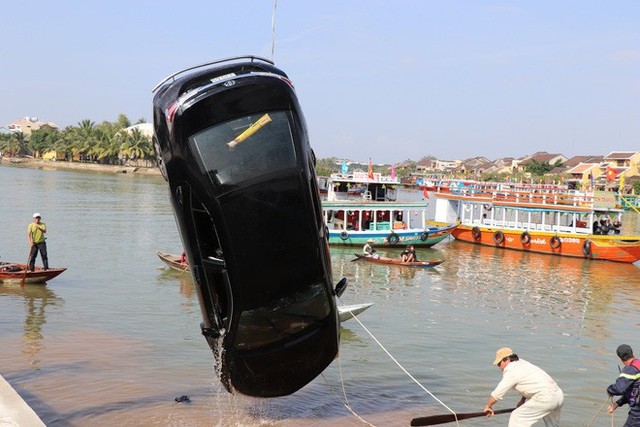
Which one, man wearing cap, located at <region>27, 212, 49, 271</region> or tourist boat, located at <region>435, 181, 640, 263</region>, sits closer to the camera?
man wearing cap, located at <region>27, 212, 49, 271</region>

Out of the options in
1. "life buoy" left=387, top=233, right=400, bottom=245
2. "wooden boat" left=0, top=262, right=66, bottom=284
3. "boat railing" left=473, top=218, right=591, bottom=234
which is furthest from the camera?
"boat railing" left=473, top=218, right=591, bottom=234

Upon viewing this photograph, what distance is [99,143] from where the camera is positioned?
117 metres

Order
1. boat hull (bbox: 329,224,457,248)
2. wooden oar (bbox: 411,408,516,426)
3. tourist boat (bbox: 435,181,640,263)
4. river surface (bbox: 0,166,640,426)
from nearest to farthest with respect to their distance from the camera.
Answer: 1. wooden oar (bbox: 411,408,516,426)
2. river surface (bbox: 0,166,640,426)
3. boat hull (bbox: 329,224,457,248)
4. tourist boat (bbox: 435,181,640,263)

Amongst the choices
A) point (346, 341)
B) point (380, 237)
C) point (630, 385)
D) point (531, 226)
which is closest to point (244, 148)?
point (630, 385)

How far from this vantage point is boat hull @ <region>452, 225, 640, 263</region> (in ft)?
110

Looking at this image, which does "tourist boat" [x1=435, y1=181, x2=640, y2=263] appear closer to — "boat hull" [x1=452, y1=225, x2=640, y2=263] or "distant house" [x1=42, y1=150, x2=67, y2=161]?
"boat hull" [x1=452, y1=225, x2=640, y2=263]

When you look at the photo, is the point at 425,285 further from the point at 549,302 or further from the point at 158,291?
the point at 158,291

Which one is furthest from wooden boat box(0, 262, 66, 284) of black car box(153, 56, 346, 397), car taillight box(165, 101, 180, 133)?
car taillight box(165, 101, 180, 133)

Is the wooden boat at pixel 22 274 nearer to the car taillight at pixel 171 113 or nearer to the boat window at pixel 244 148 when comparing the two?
the car taillight at pixel 171 113

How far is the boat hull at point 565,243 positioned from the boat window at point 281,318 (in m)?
29.4

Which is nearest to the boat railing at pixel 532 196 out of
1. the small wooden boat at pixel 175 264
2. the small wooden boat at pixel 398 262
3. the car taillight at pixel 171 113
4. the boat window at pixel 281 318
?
the small wooden boat at pixel 398 262

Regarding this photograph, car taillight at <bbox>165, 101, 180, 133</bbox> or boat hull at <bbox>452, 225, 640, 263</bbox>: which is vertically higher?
car taillight at <bbox>165, 101, 180, 133</bbox>

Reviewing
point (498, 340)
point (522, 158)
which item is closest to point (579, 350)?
point (498, 340)

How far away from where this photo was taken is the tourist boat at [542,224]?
3422cm
